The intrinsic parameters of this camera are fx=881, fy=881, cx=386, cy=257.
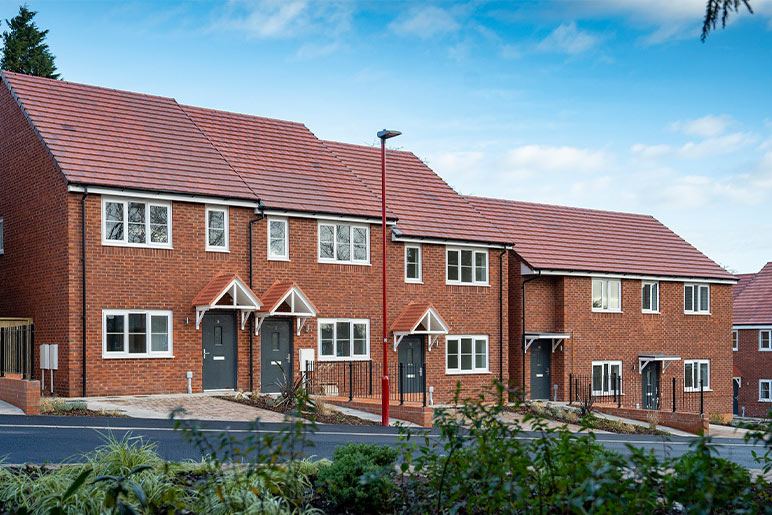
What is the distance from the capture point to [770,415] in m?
7.62

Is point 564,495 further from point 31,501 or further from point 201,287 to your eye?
point 201,287

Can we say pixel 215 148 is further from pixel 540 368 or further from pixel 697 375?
pixel 697 375

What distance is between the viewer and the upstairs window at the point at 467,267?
32.1m

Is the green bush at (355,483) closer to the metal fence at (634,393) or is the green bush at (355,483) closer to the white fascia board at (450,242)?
the white fascia board at (450,242)

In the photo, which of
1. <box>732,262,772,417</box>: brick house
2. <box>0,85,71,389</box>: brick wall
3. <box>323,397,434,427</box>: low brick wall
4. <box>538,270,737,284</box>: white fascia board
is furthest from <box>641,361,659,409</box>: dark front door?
<box>0,85,71,389</box>: brick wall

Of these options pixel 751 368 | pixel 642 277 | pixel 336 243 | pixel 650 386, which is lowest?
pixel 751 368

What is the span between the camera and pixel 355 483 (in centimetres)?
863

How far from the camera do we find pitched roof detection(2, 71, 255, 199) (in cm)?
2462

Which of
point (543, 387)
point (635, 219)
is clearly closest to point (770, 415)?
point (543, 387)

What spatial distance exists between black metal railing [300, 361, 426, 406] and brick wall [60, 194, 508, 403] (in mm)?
534

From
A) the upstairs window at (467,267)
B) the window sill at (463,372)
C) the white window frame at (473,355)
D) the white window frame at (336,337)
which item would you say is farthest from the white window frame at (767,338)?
the white window frame at (336,337)

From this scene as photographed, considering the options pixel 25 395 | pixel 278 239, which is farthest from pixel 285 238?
pixel 25 395

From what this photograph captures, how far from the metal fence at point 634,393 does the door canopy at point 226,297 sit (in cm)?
1398

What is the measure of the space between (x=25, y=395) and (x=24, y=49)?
89.9ft
